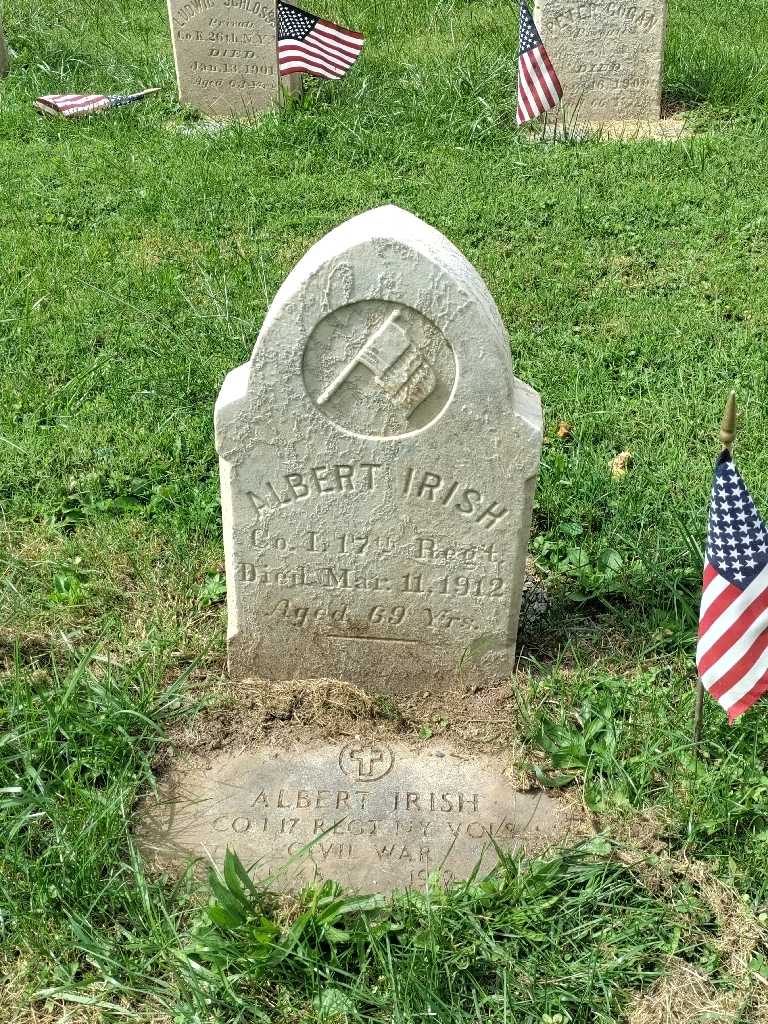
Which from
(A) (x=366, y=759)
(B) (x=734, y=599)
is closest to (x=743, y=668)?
(B) (x=734, y=599)

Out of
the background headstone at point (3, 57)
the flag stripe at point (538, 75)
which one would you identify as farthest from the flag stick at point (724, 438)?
the background headstone at point (3, 57)

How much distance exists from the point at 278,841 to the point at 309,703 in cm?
54

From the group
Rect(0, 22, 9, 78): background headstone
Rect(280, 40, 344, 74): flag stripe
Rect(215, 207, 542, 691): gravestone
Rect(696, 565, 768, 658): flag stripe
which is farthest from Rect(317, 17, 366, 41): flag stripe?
Rect(696, 565, 768, 658): flag stripe

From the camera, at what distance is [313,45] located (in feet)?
25.6

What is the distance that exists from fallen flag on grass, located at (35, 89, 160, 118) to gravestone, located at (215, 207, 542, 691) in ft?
18.0

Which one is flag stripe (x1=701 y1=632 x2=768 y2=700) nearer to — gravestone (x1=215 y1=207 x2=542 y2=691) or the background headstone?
gravestone (x1=215 y1=207 x2=542 y2=691)

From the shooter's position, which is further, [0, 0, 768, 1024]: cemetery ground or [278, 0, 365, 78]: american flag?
[278, 0, 365, 78]: american flag

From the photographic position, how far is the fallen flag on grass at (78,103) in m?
8.07

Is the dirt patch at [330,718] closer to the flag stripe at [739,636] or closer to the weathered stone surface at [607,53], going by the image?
the flag stripe at [739,636]

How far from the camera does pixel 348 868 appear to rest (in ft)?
10.5

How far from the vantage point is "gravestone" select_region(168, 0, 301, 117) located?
7.98 metres

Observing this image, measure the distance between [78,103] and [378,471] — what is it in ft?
19.3

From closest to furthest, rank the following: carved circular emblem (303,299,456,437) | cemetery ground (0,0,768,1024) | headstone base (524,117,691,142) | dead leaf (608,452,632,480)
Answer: cemetery ground (0,0,768,1024) → carved circular emblem (303,299,456,437) → dead leaf (608,452,632,480) → headstone base (524,117,691,142)

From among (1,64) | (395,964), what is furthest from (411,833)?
(1,64)
